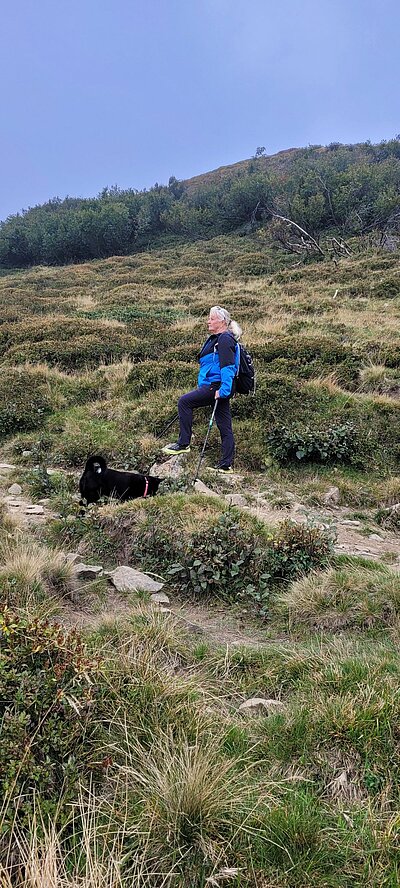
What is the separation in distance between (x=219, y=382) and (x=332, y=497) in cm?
209

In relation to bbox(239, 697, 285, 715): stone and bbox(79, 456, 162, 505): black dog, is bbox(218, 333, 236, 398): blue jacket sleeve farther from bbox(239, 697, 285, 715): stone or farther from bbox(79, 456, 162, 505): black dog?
bbox(239, 697, 285, 715): stone

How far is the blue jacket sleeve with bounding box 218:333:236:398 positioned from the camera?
6.57 metres

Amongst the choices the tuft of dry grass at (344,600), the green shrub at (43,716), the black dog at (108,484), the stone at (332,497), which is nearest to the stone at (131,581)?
the tuft of dry grass at (344,600)

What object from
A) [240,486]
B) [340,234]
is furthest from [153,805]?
[340,234]

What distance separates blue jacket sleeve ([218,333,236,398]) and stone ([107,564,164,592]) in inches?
117

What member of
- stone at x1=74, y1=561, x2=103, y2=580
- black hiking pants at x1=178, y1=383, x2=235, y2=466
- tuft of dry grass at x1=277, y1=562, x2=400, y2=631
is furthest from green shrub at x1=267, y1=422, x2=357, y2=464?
stone at x1=74, y1=561, x2=103, y2=580

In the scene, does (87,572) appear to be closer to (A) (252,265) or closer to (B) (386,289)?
(B) (386,289)

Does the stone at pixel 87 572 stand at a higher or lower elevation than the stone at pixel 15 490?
lower

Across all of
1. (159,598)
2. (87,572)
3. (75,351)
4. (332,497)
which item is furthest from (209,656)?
(75,351)

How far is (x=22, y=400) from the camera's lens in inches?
354

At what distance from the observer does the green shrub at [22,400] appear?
8.50 meters

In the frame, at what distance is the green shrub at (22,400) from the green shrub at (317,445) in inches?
162

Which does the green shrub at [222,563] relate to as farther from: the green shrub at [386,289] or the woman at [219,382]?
the green shrub at [386,289]

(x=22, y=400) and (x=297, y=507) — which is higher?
(x=22, y=400)
